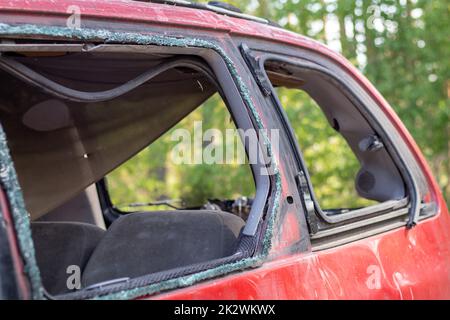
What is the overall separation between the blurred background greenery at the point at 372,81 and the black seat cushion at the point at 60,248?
209 inches

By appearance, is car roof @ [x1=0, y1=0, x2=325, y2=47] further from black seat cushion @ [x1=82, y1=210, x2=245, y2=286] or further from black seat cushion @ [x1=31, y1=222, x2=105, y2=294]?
black seat cushion @ [x1=31, y1=222, x2=105, y2=294]

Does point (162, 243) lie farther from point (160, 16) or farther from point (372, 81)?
point (372, 81)

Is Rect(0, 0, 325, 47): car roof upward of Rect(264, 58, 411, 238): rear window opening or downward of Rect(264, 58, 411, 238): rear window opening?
upward

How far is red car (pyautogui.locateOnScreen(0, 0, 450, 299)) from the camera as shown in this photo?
1619mm

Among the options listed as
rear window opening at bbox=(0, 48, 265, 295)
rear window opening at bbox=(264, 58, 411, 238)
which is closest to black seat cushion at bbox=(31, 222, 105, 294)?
rear window opening at bbox=(0, 48, 265, 295)

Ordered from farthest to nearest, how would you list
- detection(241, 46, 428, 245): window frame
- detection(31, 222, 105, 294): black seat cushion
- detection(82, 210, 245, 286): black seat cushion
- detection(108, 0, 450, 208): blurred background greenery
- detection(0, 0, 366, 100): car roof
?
1. detection(108, 0, 450, 208): blurred background greenery
2. detection(31, 222, 105, 294): black seat cushion
3. detection(241, 46, 428, 245): window frame
4. detection(82, 210, 245, 286): black seat cushion
5. detection(0, 0, 366, 100): car roof

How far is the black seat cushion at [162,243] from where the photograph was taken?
2.01 metres

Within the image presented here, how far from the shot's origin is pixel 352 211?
94.0 inches

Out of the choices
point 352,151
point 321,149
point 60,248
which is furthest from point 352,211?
point 321,149

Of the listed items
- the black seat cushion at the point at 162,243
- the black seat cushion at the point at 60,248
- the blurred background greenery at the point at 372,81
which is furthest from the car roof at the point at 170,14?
the blurred background greenery at the point at 372,81

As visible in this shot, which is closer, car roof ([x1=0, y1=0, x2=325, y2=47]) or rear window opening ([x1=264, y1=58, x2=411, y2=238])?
car roof ([x1=0, y1=0, x2=325, y2=47])

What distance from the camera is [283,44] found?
7.63 ft

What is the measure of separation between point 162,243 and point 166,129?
1.28 meters

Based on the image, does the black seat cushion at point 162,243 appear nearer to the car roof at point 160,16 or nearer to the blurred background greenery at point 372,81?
the car roof at point 160,16
